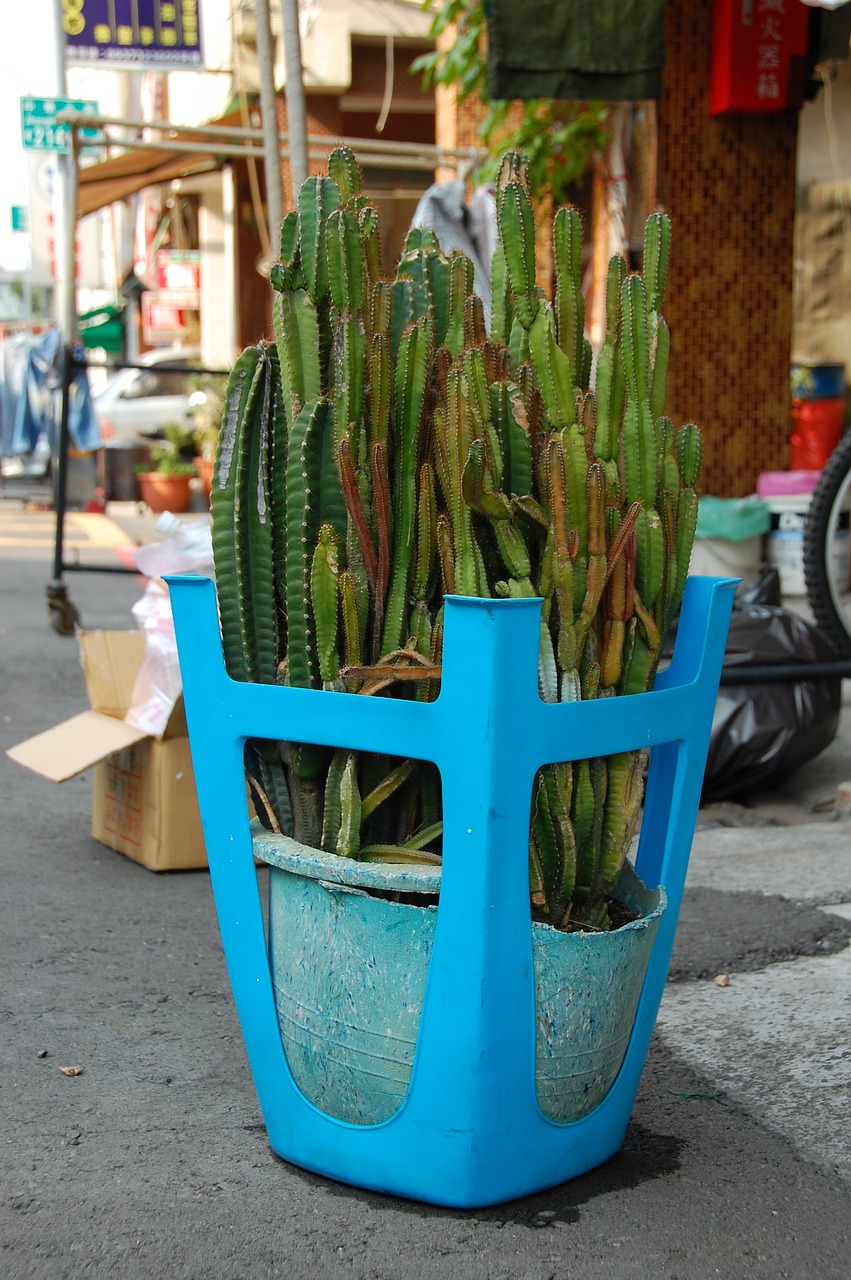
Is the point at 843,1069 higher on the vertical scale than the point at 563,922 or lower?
lower

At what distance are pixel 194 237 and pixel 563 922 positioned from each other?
22185 millimetres

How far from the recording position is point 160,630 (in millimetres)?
3328

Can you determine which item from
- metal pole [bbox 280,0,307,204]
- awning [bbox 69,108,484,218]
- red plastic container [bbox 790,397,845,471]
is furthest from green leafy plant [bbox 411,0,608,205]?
metal pole [bbox 280,0,307,204]

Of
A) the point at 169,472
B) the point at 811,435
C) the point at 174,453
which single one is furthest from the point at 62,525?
the point at 174,453

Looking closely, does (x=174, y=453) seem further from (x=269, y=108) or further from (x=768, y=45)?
(x=269, y=108)

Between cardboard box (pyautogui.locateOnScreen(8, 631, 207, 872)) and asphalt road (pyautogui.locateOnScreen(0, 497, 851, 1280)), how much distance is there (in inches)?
3.9

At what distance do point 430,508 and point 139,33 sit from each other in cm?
1085

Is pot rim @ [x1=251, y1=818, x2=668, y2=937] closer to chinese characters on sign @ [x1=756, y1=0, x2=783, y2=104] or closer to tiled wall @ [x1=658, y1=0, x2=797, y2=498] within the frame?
tiled wall @ [x1=658, y1=0, x2=797, y2=498]

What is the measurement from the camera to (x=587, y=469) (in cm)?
178

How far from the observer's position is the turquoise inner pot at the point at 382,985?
1722 mm

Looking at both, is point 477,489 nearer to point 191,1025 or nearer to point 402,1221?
point 402,1221

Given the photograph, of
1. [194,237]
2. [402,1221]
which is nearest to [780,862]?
[402,1221]

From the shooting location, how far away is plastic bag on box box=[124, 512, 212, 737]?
329cm

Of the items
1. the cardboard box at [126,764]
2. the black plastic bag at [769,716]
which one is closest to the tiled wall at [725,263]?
the black plastic bag at [769,716]
